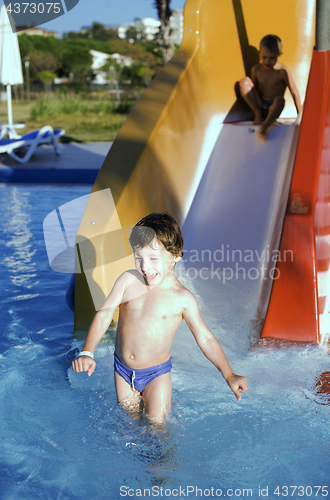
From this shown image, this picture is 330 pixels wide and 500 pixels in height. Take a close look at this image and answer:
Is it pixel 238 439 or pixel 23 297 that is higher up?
pixel 238 439

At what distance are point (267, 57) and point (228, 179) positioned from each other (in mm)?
1381

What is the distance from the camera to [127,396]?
2115 mm

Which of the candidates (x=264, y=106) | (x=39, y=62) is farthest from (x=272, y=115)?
(x=39, y=62)

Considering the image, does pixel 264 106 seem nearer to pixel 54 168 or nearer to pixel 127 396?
pixel 127 396

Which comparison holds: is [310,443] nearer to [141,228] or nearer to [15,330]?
[141,228]

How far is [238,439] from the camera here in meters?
2.15

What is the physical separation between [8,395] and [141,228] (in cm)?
115

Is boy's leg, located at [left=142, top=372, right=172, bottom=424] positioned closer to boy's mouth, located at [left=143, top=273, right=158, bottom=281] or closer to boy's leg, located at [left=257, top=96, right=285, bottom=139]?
boy's mouth, located at [left=143, top=273, right=158, bottom=281]

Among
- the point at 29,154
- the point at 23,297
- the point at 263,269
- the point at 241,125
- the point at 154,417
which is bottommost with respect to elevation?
the point at 29,154

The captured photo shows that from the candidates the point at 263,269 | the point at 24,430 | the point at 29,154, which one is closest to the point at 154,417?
the point at 24,430

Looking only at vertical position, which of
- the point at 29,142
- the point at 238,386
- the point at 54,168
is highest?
the point at 238,386

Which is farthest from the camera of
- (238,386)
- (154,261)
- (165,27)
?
(165,27)

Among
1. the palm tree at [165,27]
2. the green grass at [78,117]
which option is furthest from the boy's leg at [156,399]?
the palm tree at [165,27]

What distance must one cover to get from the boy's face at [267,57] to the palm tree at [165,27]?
30.7 ft
